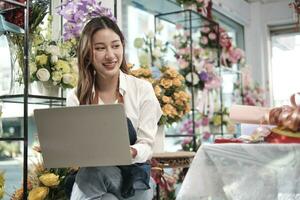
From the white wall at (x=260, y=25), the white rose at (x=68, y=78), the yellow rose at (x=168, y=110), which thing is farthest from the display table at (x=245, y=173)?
the white wall at (x=260, y=25)

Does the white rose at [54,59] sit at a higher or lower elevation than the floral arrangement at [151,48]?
lower

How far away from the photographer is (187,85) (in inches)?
124

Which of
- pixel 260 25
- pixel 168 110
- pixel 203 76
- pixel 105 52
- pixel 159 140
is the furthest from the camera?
pixel 260 25

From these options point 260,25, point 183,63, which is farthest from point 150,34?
point 260,25

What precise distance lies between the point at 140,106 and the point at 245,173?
41cm

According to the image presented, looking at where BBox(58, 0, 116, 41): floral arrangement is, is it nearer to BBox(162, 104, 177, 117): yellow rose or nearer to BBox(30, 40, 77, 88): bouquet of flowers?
BBox(30, 40, 77, 88): bouquet of flowers

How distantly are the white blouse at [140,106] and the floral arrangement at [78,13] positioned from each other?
621mm

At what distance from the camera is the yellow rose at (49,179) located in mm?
1740

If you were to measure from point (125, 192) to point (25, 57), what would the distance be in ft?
2.47

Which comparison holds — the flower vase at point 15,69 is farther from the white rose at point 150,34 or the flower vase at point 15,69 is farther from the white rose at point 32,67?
the white rose at point 150,34

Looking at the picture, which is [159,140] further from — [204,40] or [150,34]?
[204,40]

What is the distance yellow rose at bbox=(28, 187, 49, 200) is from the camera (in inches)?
67.4

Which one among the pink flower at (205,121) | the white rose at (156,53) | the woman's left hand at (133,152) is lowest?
the woman's left hand at (133,152)

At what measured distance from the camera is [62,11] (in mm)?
1993
